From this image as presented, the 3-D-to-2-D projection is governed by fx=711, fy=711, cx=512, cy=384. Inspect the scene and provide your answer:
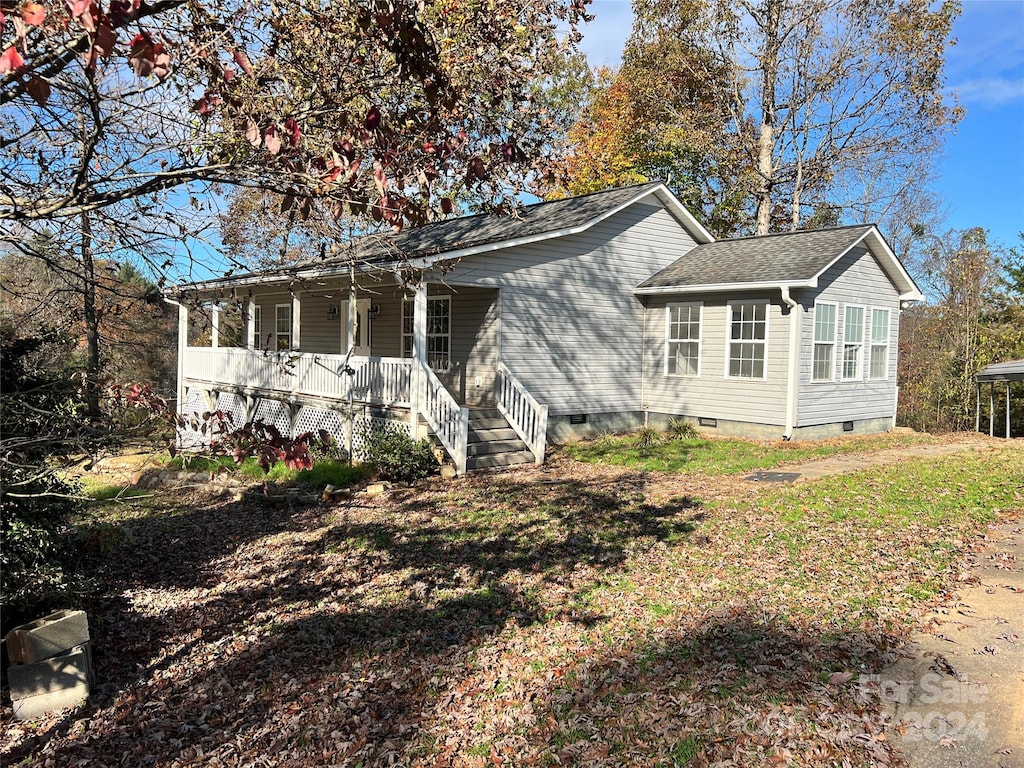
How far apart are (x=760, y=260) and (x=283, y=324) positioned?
1380 cm

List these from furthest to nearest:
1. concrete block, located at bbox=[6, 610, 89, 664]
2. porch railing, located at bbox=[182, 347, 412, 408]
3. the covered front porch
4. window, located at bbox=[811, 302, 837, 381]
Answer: window, located at bbox=[811, 302, 837, 381], porch railing, located at bbox=[182, 347, 412, 408], the covered front porch, concrete block, located at bbox=[6, 610, 89, 664]

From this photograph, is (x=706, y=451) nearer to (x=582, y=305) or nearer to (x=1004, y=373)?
(x=582, y=305)

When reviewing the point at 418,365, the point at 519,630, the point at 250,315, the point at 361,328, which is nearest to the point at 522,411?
the point at 418,365

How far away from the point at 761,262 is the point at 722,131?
1153cm

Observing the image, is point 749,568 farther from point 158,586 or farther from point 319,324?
point 319,324

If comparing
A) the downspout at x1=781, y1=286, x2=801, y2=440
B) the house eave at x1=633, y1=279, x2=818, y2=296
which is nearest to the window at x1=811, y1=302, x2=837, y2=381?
the downspout at x1=781, y1=286, x2=801, y2=440

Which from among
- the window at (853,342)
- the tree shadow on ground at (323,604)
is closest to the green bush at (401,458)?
the tree shadow on ground at (323,604)

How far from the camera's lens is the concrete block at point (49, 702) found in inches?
185

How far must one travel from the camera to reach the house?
44.7ft

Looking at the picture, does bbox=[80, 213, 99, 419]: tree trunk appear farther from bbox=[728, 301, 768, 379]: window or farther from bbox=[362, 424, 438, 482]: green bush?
bbox=[728, 301, 768, 379]: window

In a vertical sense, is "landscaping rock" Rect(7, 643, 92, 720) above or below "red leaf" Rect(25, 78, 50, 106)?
below

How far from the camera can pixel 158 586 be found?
277 inches

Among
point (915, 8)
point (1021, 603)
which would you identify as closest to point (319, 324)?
point (1021, 603)

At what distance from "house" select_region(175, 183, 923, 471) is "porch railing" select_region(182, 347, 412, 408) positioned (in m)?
0.05
